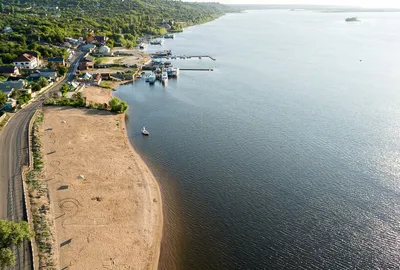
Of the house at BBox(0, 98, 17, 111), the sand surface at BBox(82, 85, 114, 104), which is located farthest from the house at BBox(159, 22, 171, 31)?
the house at BBox(0, 98, 17, 111)

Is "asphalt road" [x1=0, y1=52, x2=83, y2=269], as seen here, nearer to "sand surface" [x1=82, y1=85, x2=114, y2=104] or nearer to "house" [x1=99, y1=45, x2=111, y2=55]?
"sand surface" [x1=82, y1=85, x2=114, y2=104]

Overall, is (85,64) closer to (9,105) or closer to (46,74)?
(46,74)

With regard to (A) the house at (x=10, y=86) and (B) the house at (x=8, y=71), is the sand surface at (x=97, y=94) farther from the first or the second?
(B) the house at (x=8, y=71)

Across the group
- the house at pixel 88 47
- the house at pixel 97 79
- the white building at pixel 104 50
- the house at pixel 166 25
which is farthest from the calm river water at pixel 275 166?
the house at pixel 166 25

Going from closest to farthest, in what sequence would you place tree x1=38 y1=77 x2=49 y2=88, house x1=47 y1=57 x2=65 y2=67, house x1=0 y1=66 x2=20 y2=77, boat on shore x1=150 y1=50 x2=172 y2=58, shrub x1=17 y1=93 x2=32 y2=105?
shrub x1=17 y1=93 x2=32 y2=105 < tree x1=38 y1=77 x2=49 y2=88 < house x1=0 y1=66 x2=20 y2=77 < house x1=47 y1=57 x2=65 y2=67 < boat on shore x1=150 y1=50 x2=172 y2=58

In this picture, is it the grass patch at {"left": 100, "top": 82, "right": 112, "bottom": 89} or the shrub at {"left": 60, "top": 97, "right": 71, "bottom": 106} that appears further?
the grass patch at {"left": 100, "top": 82, "right": 112, "bottom": 89}

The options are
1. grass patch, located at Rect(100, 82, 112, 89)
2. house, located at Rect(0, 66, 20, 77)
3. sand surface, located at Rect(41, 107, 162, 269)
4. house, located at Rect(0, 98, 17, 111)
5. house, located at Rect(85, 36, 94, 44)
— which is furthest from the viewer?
house, located at Rect(85, 36, 94, 44)

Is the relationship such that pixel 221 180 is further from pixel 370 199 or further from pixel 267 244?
pixel 370 199
